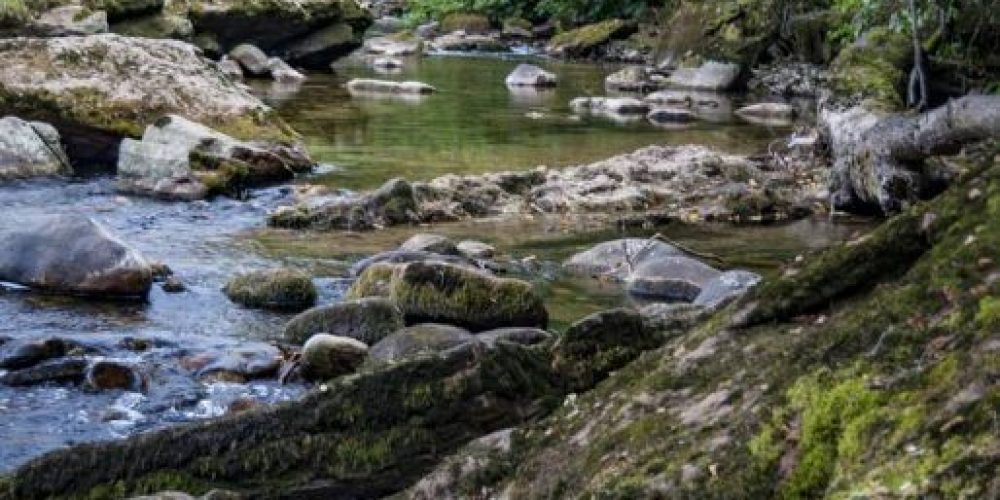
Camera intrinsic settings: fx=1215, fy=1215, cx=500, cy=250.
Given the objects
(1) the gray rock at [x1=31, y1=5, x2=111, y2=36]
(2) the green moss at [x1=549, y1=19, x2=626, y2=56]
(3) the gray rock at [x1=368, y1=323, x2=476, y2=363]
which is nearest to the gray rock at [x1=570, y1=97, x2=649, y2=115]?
(1) the gray rock at [x1=31, y1=5, x2=111, y2=36]

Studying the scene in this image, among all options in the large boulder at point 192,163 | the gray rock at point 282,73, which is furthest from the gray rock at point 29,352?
the gray rock at point 282,73

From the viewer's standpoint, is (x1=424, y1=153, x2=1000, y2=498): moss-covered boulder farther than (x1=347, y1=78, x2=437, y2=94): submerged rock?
No

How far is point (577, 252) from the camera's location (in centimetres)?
1281

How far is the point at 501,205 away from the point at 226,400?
25.8ft

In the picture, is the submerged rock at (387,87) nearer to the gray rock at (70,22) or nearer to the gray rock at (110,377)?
the gray rock at (70,22)

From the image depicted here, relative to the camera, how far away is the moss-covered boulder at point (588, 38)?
131 ft

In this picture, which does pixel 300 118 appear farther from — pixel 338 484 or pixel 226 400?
pixel 338 484

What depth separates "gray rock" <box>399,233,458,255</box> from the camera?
12.1 metres

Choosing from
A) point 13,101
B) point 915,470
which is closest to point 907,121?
point 915,470

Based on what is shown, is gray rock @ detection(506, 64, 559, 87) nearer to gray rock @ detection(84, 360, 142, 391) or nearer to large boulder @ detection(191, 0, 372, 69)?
large boulder @ detection(191, 0, 372, 69)

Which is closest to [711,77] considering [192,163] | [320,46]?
[320,46]

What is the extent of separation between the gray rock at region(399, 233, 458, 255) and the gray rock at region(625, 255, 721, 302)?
1.88m

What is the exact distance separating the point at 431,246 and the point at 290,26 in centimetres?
2228

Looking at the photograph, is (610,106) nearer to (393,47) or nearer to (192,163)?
(192,163)
